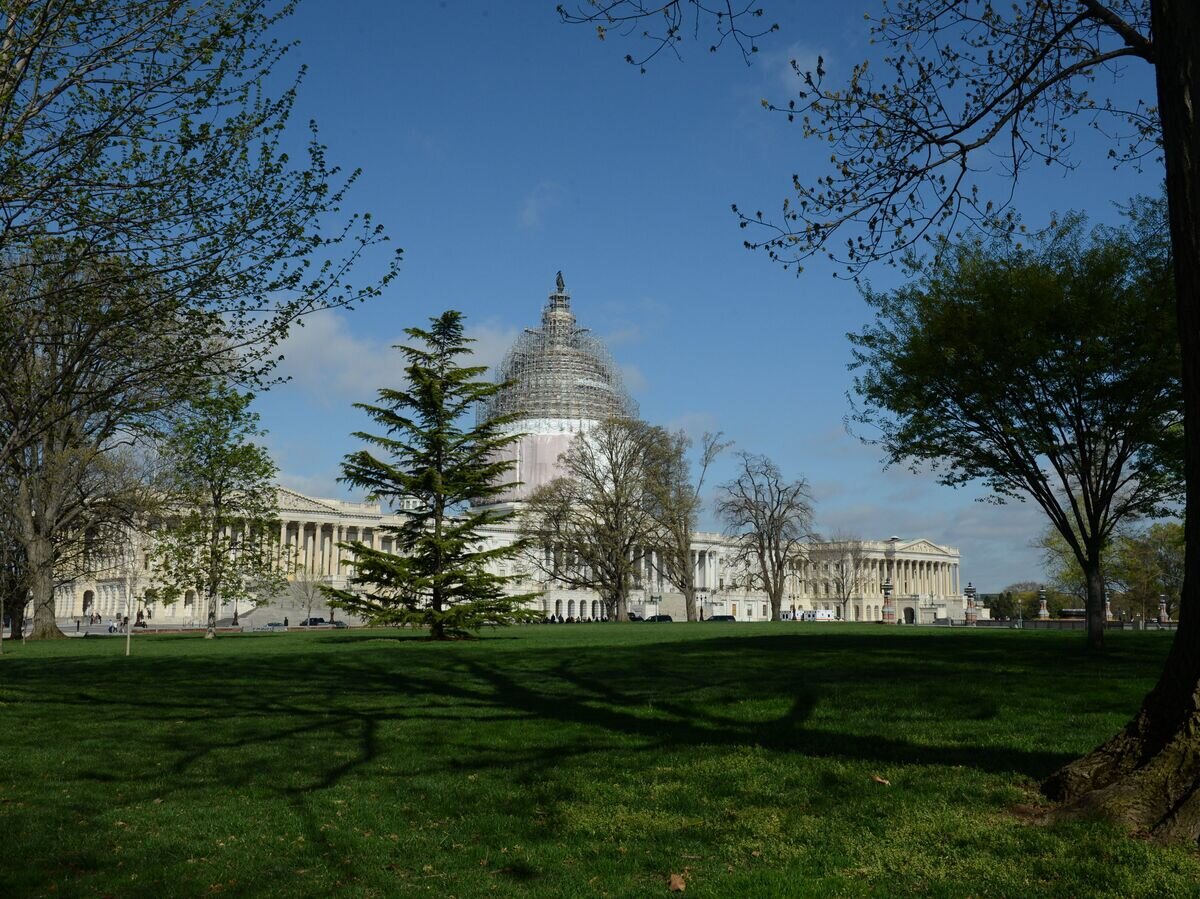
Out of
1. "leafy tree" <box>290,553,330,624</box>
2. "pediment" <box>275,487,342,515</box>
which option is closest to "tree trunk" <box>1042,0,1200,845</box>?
"leafy tree" <box>290,553,330,624</box>

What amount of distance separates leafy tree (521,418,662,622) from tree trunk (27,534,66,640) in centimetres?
2732

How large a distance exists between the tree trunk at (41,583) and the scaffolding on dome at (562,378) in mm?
65493

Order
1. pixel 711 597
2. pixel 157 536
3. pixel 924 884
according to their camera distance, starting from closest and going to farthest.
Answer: pixel 924 884
pixel 157 536
pixel 711 597

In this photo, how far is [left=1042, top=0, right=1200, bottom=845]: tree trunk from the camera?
6.91m

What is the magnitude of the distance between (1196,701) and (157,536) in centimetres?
4196

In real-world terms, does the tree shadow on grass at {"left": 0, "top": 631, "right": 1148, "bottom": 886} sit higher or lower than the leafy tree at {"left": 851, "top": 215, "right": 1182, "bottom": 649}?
lower

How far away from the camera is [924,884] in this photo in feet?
20.4

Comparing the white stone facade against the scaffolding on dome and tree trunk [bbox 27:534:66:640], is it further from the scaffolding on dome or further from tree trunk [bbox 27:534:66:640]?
tree trunk [bbox 27:534:66:640]

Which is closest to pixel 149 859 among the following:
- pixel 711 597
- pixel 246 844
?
pixel 246 844

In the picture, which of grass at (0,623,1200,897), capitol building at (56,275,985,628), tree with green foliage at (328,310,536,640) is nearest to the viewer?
grass at (0,623,1200,897)

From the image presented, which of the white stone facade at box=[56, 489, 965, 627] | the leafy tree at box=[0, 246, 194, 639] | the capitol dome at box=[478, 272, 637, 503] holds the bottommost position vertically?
the white stone facade at box=[56, 489, 965, 627]

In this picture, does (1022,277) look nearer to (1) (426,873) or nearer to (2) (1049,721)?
(2) (1049,721)

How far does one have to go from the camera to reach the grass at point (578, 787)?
6508 mm

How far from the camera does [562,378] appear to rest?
11412cm
